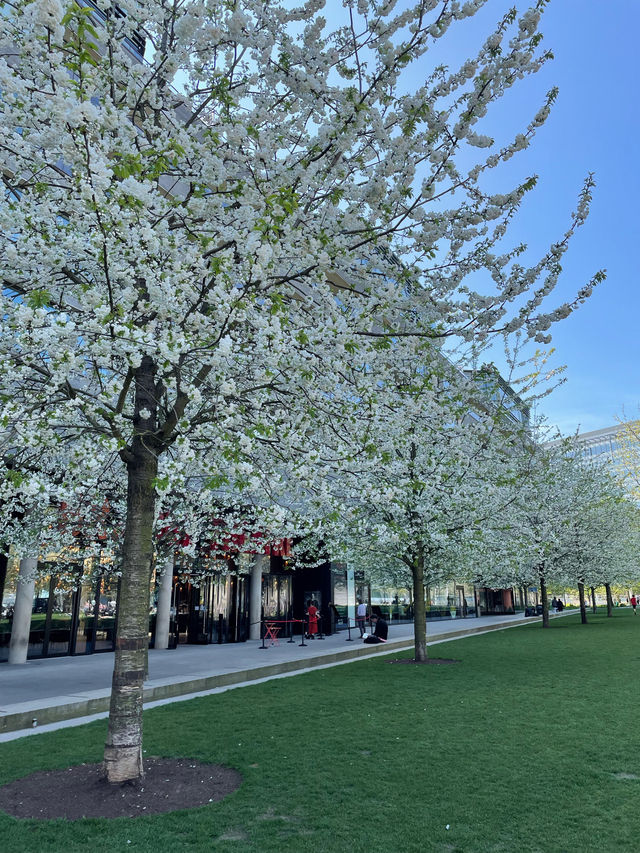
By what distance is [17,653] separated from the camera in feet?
54.6

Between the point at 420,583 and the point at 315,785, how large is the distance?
421 inches

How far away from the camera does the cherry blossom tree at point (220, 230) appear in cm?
494

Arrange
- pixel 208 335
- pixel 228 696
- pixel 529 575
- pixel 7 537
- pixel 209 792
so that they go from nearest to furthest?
pixel 208 335, pixel 209 792, pixel 228 696, pixel 7 537, pixel 529 575

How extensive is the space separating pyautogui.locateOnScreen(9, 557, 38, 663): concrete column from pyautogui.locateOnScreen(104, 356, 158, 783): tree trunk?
12.1 metres

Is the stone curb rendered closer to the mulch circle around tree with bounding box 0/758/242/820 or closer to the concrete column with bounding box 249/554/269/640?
the mulch circle around tree with bounding box 0/758/242/820

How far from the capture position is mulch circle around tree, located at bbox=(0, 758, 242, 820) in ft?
17.9

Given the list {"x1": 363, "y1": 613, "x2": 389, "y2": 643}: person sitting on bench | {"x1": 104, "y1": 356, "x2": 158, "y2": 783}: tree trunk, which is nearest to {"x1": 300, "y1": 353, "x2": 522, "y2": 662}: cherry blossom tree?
{"x1": 104, "y1": 356, "x2": 158, "y2": 783}: tree trunk

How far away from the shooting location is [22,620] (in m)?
16.8

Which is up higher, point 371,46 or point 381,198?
point 371,46

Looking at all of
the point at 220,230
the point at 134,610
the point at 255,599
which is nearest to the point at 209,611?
the point at 255,599

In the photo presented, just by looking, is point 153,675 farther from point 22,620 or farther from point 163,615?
point 163,615

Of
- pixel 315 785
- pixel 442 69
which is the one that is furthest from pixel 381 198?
pixel 315 785

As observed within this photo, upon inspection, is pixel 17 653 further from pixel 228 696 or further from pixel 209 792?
pixel 209 792

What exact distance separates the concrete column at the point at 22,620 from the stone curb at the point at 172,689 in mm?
6992
